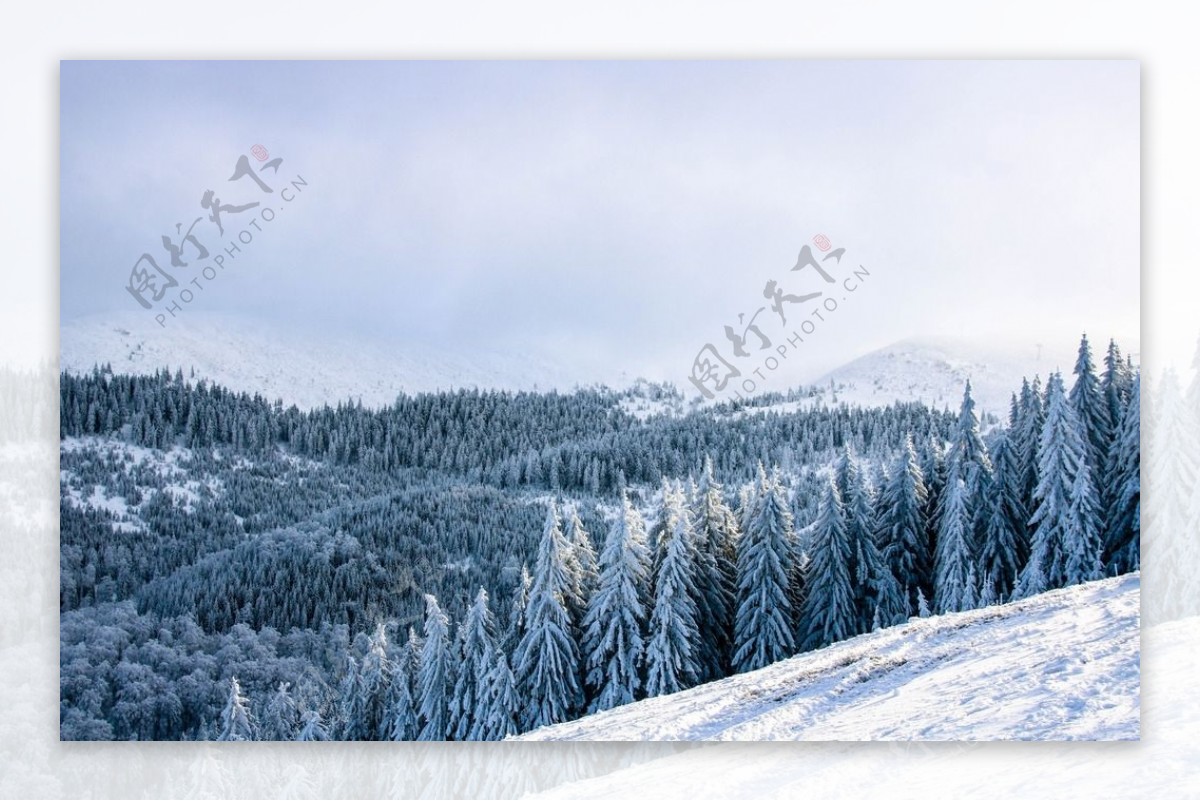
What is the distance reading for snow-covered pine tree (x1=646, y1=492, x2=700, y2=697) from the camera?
5758 mm

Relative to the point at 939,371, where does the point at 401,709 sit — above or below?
below

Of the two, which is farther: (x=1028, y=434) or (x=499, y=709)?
(x=1028, y=434)

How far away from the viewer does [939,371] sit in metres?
5.76

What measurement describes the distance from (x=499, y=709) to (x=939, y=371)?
385cm

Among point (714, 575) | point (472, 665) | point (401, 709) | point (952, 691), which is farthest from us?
point (714, 575)

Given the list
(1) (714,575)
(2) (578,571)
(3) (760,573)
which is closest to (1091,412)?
(3) (760,573)

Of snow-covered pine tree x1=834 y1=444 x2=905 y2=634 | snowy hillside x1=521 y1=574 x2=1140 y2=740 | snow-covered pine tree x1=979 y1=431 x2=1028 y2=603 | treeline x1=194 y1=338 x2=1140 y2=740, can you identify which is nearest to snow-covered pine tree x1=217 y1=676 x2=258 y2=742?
treeline x1=194 y1=338 x2=1140 y2=740

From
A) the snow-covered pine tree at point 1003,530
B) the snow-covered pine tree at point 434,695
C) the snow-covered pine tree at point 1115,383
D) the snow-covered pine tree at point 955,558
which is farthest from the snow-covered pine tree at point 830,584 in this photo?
the snow-covered pine tree at point 434,695

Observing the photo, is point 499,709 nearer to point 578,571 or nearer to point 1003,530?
point 578,571

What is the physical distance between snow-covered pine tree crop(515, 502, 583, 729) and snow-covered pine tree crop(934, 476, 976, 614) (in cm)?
266

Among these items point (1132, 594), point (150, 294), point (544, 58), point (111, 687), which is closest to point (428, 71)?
point (544, 58)

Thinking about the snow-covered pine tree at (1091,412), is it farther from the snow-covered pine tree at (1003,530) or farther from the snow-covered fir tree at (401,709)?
Result: the snow-covered fir tree at (401,709)

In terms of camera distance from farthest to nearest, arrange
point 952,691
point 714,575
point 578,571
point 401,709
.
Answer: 1. point 714,575
2. point 578,571
3. point 401,709
4. point 952,691

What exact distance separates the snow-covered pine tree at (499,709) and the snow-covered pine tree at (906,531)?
2.81 metres
